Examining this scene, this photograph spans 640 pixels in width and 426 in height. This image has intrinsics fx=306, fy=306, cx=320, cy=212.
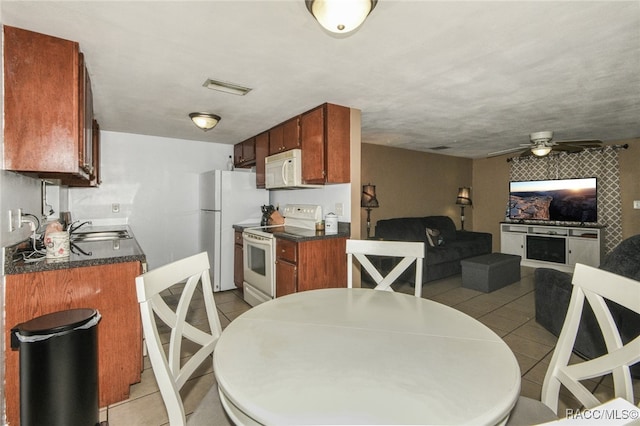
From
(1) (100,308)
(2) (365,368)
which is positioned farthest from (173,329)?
(1) (100,308)

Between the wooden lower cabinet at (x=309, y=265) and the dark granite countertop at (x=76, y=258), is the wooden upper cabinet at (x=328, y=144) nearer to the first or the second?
the wooden lower cabinet at (x=309, y=265)

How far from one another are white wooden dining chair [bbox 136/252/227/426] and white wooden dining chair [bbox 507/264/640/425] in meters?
1.18

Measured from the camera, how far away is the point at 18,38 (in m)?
1.70

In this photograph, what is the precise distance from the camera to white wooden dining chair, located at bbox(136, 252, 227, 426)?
99 centimetres

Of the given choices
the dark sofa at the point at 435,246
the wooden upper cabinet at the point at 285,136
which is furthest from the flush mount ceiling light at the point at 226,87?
the dark sofa at the point at 435,246

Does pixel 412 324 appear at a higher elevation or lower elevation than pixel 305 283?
higher

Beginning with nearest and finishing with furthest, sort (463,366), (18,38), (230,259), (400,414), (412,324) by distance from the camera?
(400,414), (463,366), (412,324), (18,38), (230,259)

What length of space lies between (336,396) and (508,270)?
455 cm

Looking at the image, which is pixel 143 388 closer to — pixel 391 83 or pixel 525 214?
pixel 391 83

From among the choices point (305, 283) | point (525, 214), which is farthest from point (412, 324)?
point (525, 214)

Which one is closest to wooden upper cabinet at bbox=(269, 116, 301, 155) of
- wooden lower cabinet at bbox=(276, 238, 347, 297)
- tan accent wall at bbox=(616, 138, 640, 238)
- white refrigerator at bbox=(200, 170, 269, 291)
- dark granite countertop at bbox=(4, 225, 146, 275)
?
white refrigerator at bbox=(200, 170, 269, 291)

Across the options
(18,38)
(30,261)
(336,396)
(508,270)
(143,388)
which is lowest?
(143,388)

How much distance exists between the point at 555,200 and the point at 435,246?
9.24ft

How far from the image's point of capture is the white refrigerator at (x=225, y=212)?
13.4 feet
